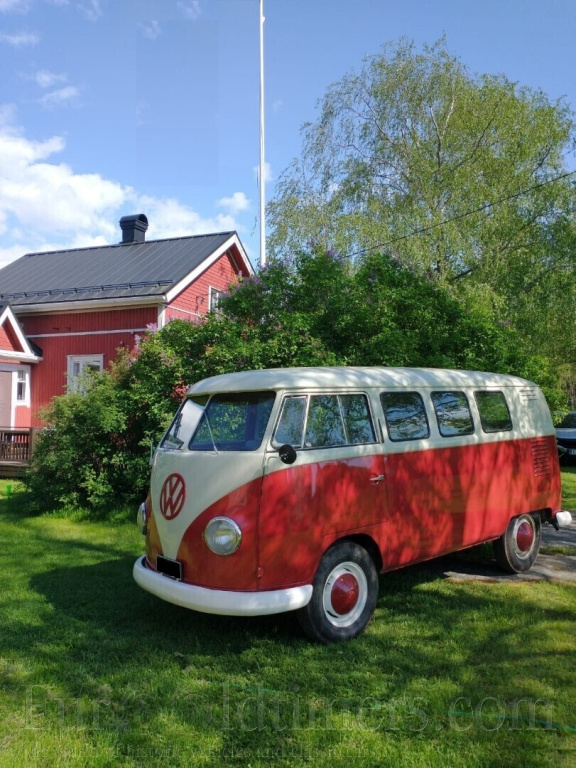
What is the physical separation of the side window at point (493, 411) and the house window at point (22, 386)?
16.6m

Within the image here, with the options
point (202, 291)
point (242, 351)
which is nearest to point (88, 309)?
point (202, 291)

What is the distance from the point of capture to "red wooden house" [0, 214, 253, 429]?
18.4 metres

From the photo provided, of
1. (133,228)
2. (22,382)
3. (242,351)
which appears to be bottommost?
(242,351)

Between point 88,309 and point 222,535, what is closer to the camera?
point 222,535

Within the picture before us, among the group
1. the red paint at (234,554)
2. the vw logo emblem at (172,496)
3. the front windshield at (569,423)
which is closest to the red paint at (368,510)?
the red paint at (234,554)

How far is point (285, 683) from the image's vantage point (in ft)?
13.4

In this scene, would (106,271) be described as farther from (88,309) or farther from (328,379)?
(328,379)

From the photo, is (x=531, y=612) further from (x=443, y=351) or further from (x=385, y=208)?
(x=385, y=208)

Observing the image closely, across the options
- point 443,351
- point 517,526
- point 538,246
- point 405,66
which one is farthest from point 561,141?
point 517,526

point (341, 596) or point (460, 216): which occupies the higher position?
point (460, 216)

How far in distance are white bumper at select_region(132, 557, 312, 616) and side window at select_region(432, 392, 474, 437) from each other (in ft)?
7.58

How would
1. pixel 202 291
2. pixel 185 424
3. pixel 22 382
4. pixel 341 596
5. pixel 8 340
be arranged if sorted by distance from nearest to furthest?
pixel 341 596 → pixel 185 424 → pixel 8 340 → pixel 22 382 → pixel 202 291

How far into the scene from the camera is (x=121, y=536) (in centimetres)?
886

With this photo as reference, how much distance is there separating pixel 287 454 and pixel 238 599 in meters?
1.08
